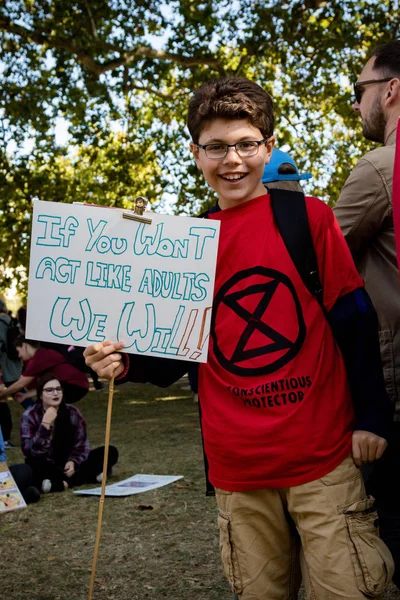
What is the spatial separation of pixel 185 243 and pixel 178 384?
1657 cm

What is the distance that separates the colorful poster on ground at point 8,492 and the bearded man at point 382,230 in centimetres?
401

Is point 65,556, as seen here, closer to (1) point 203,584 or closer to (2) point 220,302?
(1) point 203,584

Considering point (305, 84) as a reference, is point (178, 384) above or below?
below

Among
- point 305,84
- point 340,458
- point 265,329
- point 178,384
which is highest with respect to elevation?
point 305,84

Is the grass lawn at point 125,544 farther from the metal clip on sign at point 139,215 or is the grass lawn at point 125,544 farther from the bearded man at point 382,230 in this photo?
the metal clip on sign at point 139,215

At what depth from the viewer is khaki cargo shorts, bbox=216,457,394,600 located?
2332mm

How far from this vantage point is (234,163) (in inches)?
101

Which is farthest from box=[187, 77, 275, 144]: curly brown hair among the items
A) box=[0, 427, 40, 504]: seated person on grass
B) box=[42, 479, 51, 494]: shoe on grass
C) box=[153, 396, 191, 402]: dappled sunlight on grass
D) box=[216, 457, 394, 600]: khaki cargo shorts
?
box=[153, 396, 191, 402]: dappled sunlight on grass

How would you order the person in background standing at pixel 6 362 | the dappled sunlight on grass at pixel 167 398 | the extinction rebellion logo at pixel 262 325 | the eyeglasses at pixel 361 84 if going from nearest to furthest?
the extinction rebellion logo at pixel 262 325, the eyeglasses at pixel 361 84, the person in background standing at pixel 6 362, the dappled sunlight on grass at pixel 167 398

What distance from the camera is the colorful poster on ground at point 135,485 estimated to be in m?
6.66

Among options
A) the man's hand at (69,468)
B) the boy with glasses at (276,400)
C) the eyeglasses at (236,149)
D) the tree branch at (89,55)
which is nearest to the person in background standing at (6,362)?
the man's hand at (69,468)

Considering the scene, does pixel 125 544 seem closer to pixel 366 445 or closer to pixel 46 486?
pixel 46 486

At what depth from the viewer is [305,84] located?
14.8 metres

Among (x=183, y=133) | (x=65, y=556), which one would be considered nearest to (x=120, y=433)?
(x=65, y=556)
